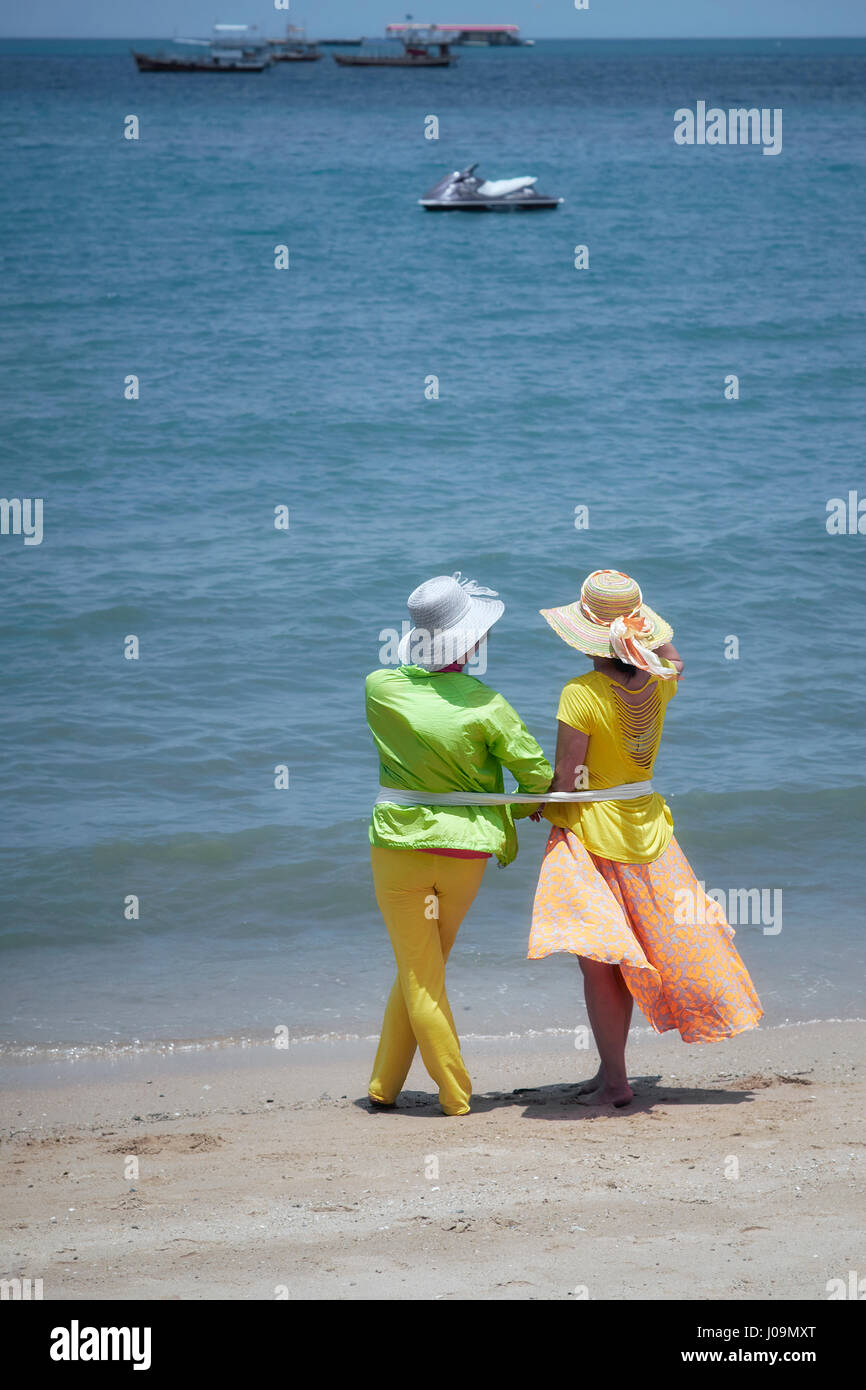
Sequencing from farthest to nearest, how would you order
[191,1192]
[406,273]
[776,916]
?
1. [406,273]
2. [776,916]
3. [191,1192]

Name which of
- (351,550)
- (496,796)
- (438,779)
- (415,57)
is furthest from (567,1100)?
(415,57)

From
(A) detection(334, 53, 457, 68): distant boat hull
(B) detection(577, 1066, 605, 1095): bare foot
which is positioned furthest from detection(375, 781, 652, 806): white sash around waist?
(A) detection(334, 53, 457, 68): distant boat hull

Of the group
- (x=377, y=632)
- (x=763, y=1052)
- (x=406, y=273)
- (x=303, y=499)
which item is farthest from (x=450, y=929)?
(x=406, y=273)

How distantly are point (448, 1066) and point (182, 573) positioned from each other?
706cm

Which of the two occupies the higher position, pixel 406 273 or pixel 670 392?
pixel 406 273

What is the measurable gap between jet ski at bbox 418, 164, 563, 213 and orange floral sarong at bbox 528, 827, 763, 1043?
2706cm

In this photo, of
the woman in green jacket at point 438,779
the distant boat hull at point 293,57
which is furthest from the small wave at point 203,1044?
the distant boat hull at point 293,57

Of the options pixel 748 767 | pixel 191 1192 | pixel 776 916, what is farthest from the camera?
pixel 748 767

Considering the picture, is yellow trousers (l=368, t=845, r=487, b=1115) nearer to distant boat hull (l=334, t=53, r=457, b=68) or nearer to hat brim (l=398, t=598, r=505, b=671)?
hat brim (l=398, t=598, r=505, b=671)

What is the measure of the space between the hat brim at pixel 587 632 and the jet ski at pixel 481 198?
26732mm

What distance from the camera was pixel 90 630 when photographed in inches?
390

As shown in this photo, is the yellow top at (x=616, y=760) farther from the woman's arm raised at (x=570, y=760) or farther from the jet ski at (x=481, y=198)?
the jet ski at (x=481, y=198)

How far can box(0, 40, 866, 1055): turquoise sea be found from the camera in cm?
631
